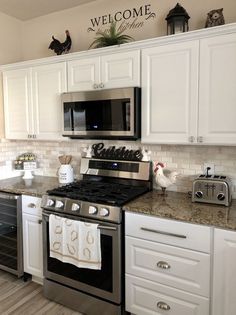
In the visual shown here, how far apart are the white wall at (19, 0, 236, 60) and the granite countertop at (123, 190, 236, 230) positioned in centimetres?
145

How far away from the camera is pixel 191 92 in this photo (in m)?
2.05

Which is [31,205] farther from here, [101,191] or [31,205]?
[101,191]

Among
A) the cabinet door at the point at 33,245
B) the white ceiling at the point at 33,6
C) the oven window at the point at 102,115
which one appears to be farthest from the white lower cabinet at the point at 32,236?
the white ceiling at the point at 33,6

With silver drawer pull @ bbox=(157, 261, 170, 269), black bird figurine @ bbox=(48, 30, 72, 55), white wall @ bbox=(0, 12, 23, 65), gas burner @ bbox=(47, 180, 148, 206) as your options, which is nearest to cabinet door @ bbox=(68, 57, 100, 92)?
black bird figurine @ bbox=(48, 30, 72, 55)

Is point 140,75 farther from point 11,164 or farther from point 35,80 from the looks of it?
point 11,164

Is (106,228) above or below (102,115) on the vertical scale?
below

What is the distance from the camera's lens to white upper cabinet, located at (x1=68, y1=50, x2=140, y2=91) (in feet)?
7.43

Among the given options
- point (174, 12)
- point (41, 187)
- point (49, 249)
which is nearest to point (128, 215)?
point (49, 249)

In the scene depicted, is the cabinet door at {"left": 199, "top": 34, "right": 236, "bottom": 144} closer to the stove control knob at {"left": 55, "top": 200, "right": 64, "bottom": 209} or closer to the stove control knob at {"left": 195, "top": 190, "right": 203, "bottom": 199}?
the stove control knob at {"left": 195, "top": 190, "right": 203, "bottom": 199}

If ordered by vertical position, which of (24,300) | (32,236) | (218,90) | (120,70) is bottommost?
(24,300)

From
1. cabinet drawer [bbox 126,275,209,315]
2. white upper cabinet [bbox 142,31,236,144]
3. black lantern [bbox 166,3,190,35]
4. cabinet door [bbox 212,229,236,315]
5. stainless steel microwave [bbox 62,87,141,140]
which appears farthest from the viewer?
stainless steel microwave [bbox 62,87,141,140]

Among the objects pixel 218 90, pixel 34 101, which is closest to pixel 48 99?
pixel 34 101

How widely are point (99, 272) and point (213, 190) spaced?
41.9 inches

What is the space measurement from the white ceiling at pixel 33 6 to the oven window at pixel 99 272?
2353 millimetres
